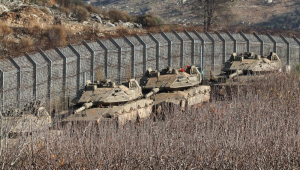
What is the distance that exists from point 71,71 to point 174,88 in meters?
5.24

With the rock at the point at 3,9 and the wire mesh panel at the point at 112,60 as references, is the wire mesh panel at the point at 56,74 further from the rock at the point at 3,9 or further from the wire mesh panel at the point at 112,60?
the rock at the point at 3,9

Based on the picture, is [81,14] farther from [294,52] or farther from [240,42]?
[294,52]

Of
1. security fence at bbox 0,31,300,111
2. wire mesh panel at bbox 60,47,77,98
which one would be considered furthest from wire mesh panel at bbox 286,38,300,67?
wire mesh panel at bbox 60,47,77,98

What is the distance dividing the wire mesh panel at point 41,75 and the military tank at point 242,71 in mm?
7838

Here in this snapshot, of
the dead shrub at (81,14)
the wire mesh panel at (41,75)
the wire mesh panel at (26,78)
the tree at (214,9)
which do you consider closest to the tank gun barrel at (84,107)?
the wire mesh panel at (26,78)

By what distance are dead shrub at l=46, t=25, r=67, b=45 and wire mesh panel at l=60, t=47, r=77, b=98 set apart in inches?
493

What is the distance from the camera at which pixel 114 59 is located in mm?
32000

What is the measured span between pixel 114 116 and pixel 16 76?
6573 millimetres

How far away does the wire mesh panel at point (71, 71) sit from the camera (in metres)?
29.4

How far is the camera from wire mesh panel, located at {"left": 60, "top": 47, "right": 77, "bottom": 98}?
1158 inches

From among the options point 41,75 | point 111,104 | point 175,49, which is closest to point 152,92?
point 111,104

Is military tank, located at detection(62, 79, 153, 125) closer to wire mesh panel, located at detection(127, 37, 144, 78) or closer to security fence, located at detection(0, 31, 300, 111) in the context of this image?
security fence, located at detection(0, 31, 300, 111)

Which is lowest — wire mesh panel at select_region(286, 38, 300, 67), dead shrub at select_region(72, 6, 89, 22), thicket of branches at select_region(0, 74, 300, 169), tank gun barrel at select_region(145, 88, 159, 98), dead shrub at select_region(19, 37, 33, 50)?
thicket of branches at select_region(0, 74, 300, 169)

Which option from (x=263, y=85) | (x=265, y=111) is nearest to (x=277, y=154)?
(x=265, y=111)
